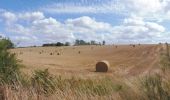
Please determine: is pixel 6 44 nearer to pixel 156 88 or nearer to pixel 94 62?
pixel 156 88

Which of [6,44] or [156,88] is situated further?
[6,44]

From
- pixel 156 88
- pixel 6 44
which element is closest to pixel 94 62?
pixel 6 44

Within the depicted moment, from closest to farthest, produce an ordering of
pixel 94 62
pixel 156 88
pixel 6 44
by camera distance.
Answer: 1. pixel 156 88
2. pixel 6 44
3. pixel 94 62

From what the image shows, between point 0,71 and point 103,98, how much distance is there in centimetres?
580

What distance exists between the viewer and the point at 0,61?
16.0 meters

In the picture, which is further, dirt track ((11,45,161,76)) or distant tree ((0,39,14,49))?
dirt track ((11,45,161,76))

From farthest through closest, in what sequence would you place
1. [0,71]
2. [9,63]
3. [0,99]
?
[9,63] → [0,71] → [0,99]

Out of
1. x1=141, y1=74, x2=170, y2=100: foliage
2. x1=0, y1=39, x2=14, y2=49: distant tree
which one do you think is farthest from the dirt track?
x1=141, y1=74, x2=170, y2=100: foliage

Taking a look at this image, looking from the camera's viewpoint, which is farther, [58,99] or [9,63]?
[9,63]

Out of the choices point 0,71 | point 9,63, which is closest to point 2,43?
point 9,63

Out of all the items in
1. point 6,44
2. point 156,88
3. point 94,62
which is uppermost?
point 6,44

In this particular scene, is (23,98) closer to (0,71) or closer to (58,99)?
(58,99)

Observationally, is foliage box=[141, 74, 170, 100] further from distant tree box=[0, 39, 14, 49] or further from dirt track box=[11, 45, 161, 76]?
dirt track box=[11, 45, 161, 76]

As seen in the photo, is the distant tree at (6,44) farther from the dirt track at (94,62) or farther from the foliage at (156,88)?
the foliage at (156,88)
